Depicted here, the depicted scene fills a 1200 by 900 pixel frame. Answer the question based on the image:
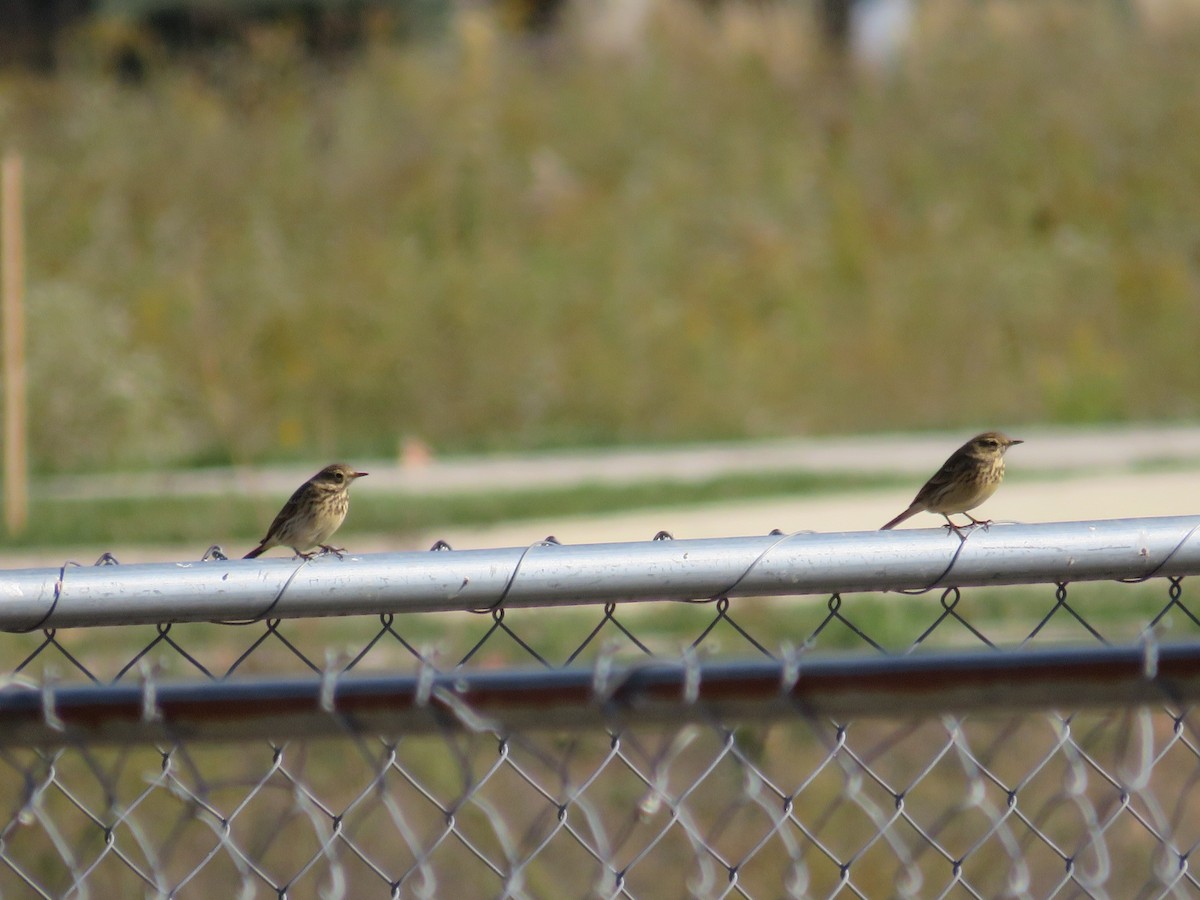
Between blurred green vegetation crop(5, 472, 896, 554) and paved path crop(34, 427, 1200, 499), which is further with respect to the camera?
paved path crop(34, 427, 1200, 499)

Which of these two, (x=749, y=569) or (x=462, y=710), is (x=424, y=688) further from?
(x=749, y=569)

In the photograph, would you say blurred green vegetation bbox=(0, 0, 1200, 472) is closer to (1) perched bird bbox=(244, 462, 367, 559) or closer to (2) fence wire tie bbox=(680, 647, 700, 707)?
(1) perched bird bbox=(244, 462, 367, 559)

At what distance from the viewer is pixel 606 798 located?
5598 mm

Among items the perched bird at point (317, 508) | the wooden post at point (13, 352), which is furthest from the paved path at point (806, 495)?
the perched bird at point (317, 508)

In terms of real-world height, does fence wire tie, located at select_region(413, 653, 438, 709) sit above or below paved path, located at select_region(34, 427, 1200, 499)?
above

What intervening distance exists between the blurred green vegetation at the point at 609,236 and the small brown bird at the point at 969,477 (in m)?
11.2

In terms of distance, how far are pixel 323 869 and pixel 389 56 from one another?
19024mm

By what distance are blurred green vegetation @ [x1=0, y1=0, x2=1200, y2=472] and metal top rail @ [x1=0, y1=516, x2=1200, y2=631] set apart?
13.2m

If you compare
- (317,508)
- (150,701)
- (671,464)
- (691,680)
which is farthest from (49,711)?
(671,464)

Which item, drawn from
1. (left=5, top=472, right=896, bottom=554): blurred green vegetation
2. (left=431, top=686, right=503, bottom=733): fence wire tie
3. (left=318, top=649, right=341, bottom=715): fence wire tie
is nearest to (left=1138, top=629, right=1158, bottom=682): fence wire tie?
(left=431, top=686, right=503, bottom=733): fence wire tie

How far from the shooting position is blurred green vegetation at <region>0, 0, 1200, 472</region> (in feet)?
55.5

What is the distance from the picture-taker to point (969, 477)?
4.79 meters

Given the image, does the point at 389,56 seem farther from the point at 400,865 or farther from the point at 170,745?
the point at 170,745

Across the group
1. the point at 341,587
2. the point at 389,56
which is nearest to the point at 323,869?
the point at 341,587
